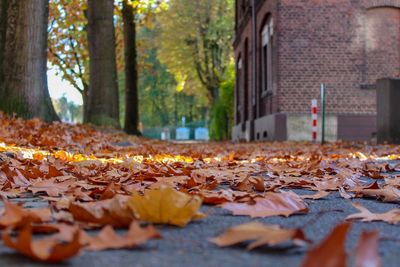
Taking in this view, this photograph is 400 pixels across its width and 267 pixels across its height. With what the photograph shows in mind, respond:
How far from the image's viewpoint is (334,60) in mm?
19031

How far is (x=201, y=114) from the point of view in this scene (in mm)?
81250

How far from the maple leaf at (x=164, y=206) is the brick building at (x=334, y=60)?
16339mm

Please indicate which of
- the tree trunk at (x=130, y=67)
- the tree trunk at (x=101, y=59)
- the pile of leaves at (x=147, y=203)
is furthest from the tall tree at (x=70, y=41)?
the pile of leaves at (x=147, y=203)

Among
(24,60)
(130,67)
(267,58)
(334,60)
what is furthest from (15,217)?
(130,67)

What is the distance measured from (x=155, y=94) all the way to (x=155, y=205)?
2837 inches

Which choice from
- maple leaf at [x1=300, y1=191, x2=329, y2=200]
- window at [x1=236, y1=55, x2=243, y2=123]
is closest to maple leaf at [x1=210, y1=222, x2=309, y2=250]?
maple leaf at [x1=300, y1=191, x2=329, y2=200]

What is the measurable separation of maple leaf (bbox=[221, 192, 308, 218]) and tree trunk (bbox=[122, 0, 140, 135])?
22.1 metres

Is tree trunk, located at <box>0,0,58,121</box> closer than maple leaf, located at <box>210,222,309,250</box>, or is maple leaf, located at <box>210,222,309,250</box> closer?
maple leaf, located at <box>210,222,309,250</box>

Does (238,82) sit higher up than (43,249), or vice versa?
(238,82)

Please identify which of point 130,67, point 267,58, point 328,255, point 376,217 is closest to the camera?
point 328,255

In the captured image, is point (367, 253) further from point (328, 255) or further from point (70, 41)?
point (70, 41)

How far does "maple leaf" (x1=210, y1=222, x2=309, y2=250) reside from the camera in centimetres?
195

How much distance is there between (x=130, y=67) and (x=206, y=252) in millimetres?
23881

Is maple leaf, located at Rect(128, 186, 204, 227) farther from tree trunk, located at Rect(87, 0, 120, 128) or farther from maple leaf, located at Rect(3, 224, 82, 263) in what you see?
tree trunk, located at Rect(87, 0, 120, 128)
